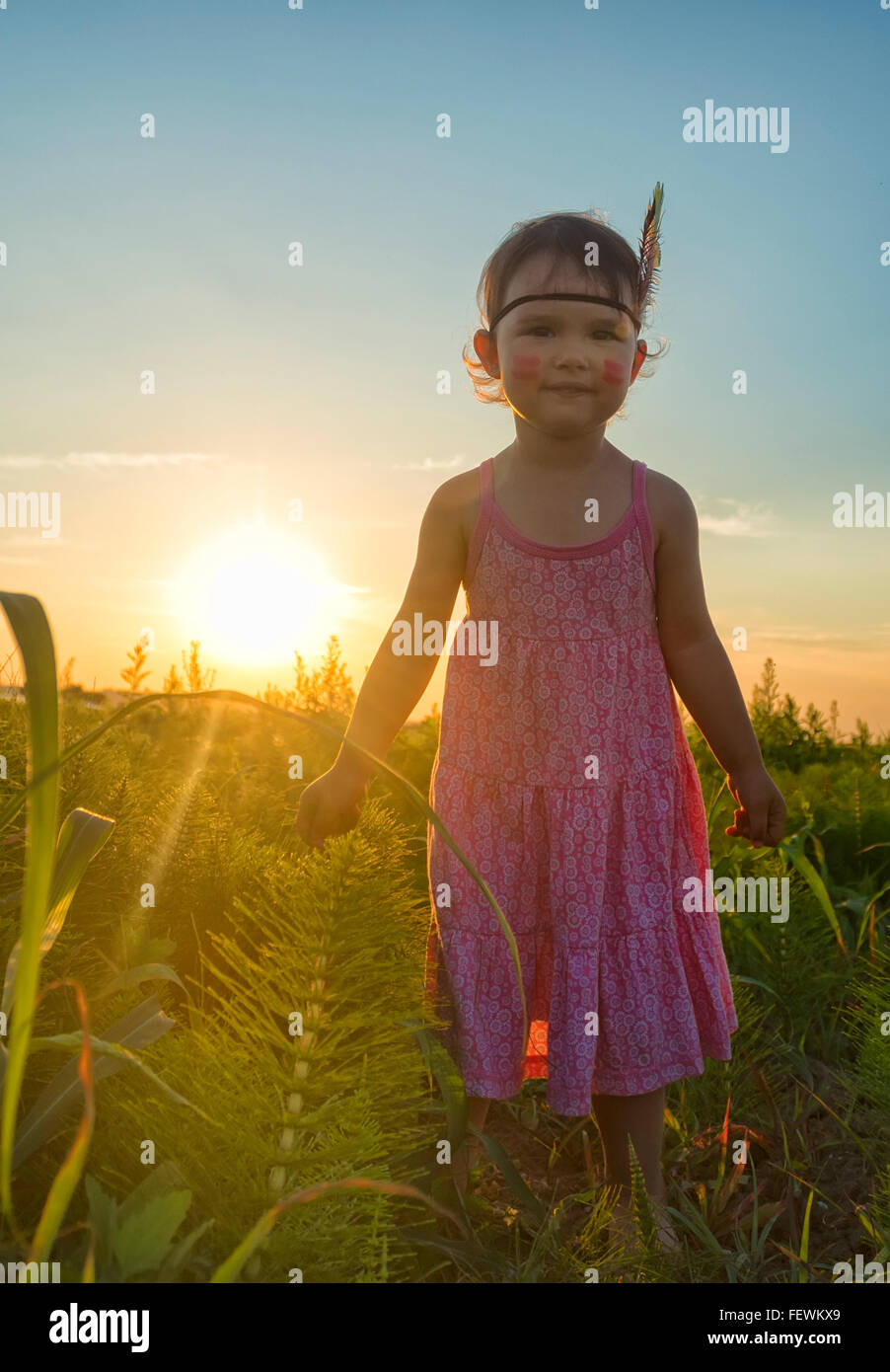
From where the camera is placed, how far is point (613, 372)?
2338 mm

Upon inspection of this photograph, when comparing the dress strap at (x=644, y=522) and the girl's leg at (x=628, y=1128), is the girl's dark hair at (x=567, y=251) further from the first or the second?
the girl's leg at (x=628, y=1128)

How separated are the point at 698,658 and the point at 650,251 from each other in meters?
1.06

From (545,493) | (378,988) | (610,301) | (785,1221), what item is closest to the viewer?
(378,988)

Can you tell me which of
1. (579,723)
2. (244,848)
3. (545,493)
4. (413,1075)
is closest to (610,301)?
(545,493)

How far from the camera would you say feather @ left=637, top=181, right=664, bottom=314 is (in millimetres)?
2566

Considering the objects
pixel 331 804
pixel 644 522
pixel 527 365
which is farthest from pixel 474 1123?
pixel 527 365

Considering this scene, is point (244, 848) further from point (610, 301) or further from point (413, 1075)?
point (610, 301)

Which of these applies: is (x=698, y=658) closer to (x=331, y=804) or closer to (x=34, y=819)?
(x=331, y=804)

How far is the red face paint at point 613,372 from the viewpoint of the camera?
91.7 inches

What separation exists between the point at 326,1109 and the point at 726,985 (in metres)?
1.74

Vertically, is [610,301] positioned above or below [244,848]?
above

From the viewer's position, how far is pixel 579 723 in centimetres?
243

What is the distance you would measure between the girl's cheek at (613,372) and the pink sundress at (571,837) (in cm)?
Answer: 28

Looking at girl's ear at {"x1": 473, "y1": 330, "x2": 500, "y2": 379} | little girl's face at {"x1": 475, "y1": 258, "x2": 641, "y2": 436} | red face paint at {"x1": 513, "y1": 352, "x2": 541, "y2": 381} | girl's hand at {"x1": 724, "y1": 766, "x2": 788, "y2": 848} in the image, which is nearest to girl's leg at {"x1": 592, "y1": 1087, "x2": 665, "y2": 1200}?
girl's hand at {"x1": 724, "y1": 766, "x2": 788, "y2": 848}
